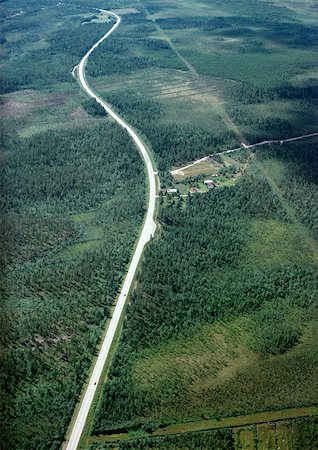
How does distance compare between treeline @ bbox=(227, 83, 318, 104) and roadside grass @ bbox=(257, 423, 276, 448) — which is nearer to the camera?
roadside grass @ bbox=(257, 423, 276, 448)

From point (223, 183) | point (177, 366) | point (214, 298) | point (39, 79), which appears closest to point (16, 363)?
point (177, 366)

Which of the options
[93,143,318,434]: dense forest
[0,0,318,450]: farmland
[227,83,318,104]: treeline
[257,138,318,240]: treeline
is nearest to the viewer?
[0,0,318,450]: farmland

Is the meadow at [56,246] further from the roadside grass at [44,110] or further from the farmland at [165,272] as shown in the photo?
the roadside grass at [44,110]

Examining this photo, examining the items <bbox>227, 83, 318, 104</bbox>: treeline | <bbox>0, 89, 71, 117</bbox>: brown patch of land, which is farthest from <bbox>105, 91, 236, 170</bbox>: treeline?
<bbox>227, 83, 318, 104</bbox>: treeline

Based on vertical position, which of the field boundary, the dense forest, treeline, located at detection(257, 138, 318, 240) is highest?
treeline, located at detection(257, 138, 318, 240)

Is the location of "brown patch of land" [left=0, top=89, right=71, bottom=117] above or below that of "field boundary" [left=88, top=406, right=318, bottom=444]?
above

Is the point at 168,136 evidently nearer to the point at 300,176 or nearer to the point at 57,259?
the point at 300,176

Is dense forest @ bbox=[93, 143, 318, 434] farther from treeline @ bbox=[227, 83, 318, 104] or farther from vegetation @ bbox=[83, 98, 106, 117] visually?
treeline @ bbox=[227, 83, 318, 104]

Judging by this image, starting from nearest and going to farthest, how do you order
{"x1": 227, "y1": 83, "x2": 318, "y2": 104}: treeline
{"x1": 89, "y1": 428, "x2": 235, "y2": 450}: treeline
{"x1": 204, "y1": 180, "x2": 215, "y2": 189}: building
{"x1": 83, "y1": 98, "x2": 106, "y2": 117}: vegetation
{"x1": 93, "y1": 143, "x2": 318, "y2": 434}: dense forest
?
1. {"x1": 89, "y1": 428, "x2": 235, "y2": 450}: treeline
2. {"x1": 93, "y1": 143, "x2": 318, "y2": 434}: dense forest
3. {"x1": 204, "y1": 180, "x2": 215, "y2": 189}: building
4. {"x1": 83, "y1": 98, "x2": 106, "y2": 117}: vegetation
5. {"x1": 227, "y1": 83, "x2": 318, "y2": 104}: treeline
